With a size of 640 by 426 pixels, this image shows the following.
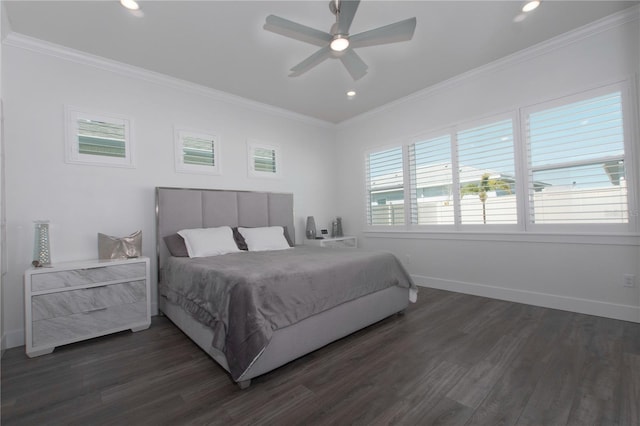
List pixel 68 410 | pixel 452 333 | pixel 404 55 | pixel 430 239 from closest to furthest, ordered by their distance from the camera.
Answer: pixel 68 410
pixel 452 333
pixel 404 55
pixel 430 239

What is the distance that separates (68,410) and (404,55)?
407cm

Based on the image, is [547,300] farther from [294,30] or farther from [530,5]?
[294,30]

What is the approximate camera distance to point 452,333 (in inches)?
98.3

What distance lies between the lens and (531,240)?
3150 millimetres

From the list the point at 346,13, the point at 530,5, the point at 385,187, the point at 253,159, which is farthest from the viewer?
the point at 385,187

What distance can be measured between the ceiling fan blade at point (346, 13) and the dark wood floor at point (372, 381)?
2507 mm

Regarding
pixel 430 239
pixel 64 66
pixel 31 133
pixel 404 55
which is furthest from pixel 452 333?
pixel 64 66

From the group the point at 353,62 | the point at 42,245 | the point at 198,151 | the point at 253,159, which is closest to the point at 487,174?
the point at 353,62

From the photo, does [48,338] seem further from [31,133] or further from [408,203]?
[408,203]

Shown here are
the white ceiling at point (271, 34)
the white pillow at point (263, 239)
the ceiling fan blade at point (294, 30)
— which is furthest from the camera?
the white pillow at point (263, 239)

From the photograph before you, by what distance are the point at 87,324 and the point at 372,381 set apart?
2.49 meters

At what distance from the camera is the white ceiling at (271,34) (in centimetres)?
237

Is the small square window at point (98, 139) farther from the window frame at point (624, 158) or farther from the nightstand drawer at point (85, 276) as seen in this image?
the window frame at point (624, 158)

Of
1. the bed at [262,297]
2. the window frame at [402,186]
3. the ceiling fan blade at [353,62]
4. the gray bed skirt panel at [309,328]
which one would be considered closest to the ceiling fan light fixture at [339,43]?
the ceiling fan blade at [353,62]
